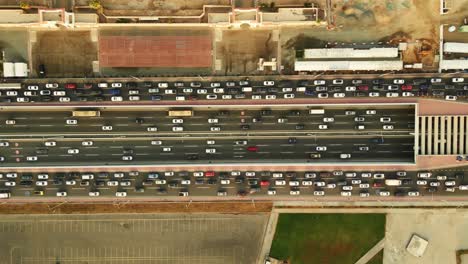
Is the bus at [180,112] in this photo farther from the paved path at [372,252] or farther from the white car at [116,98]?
the paved path at [372,252]

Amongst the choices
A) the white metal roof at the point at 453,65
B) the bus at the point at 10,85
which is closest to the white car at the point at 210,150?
the bus at the point at 10,85

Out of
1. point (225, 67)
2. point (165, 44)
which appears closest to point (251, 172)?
point (225, 67)

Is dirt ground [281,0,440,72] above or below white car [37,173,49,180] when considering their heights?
above

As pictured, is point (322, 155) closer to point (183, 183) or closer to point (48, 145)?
point (183, 183)

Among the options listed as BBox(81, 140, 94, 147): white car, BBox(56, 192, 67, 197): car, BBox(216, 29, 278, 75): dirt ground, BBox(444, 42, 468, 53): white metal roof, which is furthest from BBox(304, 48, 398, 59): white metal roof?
BBox(56, 192, 67, 197): car

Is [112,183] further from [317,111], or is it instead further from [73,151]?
[317,111]

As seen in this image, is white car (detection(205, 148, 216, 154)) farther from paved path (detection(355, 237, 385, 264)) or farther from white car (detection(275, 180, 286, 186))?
paved path (detection(355, 237, 385, 264))
